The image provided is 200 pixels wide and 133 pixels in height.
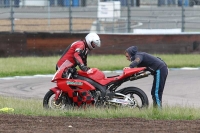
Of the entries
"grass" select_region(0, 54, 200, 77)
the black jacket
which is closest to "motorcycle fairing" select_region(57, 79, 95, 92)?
the black jacket

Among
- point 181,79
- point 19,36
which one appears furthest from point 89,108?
point 19,36

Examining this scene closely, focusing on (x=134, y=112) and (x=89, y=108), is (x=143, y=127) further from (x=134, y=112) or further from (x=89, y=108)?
(x=89, y=108)

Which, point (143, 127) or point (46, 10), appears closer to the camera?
point (143, 127)

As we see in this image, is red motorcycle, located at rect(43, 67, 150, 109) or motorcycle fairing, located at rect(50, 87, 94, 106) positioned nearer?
red motorcycle, located at rect(43, 67, 150, 109)

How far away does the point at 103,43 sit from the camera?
2498cm

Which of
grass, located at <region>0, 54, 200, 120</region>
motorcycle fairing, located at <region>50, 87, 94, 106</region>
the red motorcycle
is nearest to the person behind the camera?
grass, located at <region>0, 54, 200, 120</region>

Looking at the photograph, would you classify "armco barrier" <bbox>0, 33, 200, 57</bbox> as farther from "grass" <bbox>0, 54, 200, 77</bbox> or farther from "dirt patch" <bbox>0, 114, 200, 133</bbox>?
"dirt patch" <bbox>0, 114, 200, 133</bbox>

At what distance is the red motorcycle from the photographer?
11195 millimetres

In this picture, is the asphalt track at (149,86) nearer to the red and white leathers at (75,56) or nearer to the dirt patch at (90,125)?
the red and white leathers at (75,56)

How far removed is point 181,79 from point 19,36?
792cm

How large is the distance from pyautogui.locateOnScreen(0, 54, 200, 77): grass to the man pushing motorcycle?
9244 millimetres

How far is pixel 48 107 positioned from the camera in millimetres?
11555

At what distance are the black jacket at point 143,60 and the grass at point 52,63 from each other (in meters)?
9.33

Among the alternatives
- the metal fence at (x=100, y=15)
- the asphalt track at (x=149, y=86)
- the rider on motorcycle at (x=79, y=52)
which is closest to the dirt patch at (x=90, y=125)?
the rider on motorcycle at (x=79, y=52)
